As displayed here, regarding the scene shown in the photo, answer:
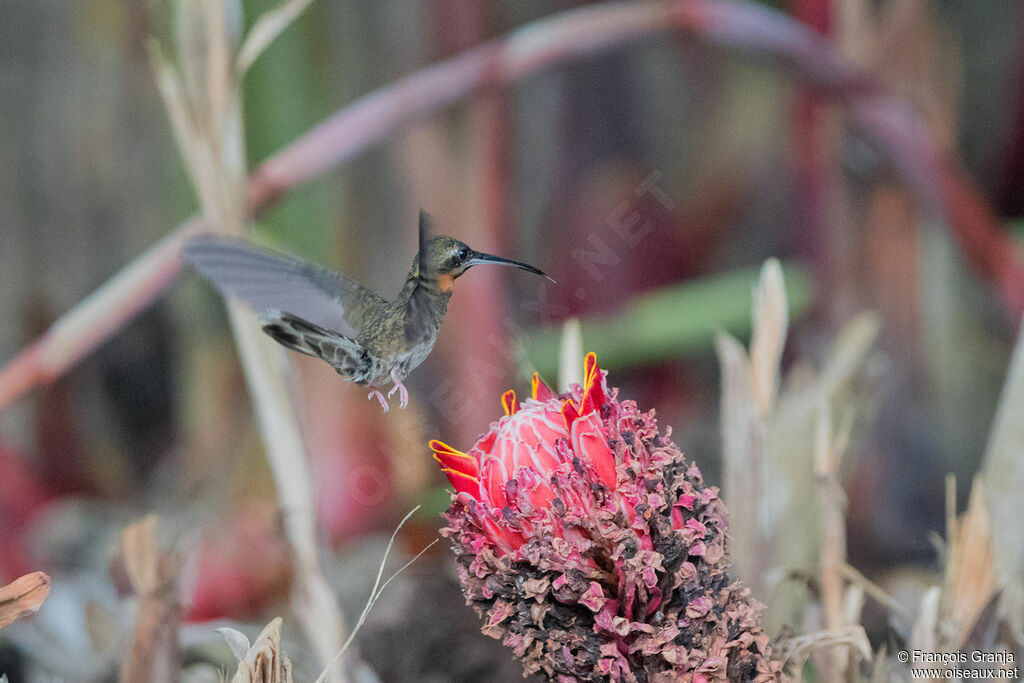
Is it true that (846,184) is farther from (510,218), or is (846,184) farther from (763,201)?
(510,218)

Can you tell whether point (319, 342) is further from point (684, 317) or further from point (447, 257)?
point (684, 317)

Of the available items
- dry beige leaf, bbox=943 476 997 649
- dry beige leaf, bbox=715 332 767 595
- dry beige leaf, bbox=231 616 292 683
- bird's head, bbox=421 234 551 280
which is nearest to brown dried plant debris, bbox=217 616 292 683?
dry beige leaf, bbox=231 616 292 683

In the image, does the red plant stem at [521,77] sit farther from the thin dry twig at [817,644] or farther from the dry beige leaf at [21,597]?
the thin dry twig at [817,644]

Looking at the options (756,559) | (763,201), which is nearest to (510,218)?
(763,201)

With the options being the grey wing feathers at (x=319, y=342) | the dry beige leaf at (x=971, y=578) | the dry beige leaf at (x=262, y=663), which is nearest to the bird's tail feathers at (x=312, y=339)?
the grey wing feathers at (x=319, y=342)

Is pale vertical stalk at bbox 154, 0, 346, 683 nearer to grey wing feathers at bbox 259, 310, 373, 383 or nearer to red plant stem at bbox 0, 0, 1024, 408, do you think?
red plant stem at bbox 0, 0, 1024, 408

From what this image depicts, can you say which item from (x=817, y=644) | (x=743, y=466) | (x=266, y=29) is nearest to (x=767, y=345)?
(x=743, y=466)
